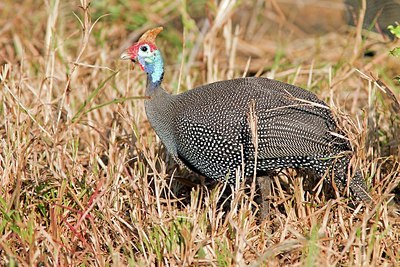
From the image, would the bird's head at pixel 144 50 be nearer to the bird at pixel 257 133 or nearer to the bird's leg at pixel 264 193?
the bird at pixel 257 133

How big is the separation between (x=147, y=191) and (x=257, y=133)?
0.54 metres

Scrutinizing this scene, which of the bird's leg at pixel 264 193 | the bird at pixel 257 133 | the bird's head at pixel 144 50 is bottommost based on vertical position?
the bird's leg at pixel 264 193

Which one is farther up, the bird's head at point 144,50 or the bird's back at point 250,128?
the bird's head at point 144,50

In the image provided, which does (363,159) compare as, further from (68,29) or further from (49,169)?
(68,29)

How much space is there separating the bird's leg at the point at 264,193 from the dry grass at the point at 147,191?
0.17 ft

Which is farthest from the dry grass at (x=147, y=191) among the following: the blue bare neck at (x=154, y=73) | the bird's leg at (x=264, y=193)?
the blue bare neck at (x=154, y=73)

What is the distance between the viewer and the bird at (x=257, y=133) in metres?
3.28

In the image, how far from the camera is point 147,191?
131 inches

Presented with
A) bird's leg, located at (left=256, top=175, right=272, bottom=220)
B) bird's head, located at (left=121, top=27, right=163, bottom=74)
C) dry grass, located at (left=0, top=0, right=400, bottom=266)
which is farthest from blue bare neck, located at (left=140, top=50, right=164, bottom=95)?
bird's leg, located at (left=256, top=175, right=272, bottom=220)

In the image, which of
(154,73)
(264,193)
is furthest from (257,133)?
(154,73)

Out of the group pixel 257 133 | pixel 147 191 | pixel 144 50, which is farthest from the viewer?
pixel 144 50

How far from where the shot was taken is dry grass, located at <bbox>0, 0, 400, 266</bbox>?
3.05m

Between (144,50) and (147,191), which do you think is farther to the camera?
(144,50)

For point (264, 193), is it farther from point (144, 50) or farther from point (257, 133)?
point (144, 50)
